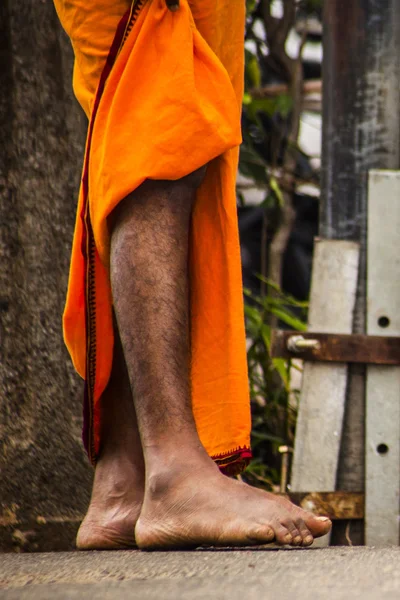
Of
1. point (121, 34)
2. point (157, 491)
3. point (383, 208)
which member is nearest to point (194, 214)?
point (121, 34)

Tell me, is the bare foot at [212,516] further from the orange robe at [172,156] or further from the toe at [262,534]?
the orange robe at [172,156]

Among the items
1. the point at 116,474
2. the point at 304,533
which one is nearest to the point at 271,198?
the point at 116,474

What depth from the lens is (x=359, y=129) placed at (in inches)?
129

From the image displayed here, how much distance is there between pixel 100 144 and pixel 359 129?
160cm

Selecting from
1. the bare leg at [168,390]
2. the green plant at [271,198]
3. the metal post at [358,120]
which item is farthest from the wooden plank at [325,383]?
the bare leg at [168,390]

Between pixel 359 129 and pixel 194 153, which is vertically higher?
pixel 359 129

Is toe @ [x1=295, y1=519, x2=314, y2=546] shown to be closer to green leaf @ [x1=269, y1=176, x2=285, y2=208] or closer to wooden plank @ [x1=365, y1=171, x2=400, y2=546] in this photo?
wooden plank @ [x1=365, y1=171, x2=400, y2=546]

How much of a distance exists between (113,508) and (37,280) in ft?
2.19

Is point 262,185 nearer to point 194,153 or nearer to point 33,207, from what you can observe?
point 33,207

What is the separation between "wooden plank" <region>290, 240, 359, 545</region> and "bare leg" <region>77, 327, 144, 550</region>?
130 centimetres

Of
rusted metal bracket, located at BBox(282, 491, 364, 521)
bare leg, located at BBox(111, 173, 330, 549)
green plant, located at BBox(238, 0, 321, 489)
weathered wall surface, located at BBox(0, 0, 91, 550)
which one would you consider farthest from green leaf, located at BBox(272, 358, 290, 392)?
bare leg, located at BBox(111, 173, 330, 549)

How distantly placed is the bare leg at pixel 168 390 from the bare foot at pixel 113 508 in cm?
15

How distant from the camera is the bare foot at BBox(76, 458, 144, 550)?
187 centimetres

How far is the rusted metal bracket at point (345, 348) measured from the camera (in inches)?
123
